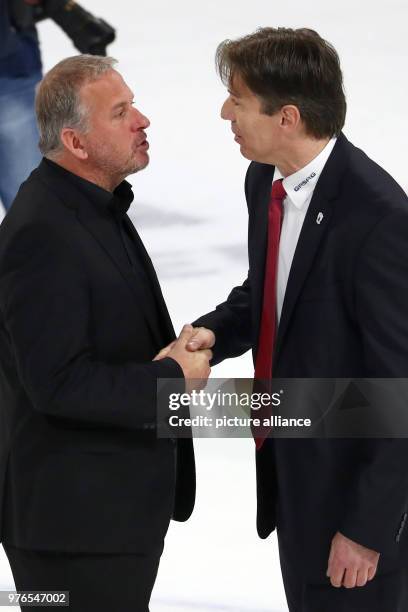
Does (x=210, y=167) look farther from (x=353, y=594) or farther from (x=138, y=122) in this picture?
(x=353, y=594)

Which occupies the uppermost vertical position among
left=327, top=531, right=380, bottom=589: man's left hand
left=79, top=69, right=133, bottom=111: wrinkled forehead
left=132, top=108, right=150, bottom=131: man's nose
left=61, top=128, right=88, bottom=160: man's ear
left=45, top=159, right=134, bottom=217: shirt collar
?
left=79, top=69, right=133, bottom=111: wrinkled forehead

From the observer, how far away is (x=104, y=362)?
2.43 meters

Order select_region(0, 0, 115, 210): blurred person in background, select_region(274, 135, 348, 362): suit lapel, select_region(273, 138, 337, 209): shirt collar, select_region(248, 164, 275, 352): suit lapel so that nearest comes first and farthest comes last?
select_region(274, 135, 348, 362): suit lapel → select_region(273, 138, 337, 209): shirt collar → select_region(248, 164, 275, 352): suit lapel → select_region(0, 0, 115, 210): blurred person in background

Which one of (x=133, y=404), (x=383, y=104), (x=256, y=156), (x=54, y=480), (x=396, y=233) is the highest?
(x=383, y=104)

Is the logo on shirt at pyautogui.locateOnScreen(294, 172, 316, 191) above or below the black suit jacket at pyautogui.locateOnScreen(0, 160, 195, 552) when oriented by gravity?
above

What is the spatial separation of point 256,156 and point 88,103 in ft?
1.21

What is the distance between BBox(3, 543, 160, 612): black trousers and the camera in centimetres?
249

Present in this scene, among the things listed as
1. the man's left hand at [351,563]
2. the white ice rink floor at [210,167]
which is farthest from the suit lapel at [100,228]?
the white ice rink floor at [210,167]

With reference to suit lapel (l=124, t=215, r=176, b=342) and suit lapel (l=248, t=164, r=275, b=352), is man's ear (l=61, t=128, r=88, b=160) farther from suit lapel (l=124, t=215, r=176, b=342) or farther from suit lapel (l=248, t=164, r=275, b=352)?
suit lapel (l=248, t=164, r=275, b=352)

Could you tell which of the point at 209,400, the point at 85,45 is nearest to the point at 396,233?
the point at 209,400

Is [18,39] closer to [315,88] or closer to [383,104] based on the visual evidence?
[383,104]

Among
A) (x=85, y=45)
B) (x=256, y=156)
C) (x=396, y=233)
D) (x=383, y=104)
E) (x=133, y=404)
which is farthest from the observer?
(x=383, y=104)

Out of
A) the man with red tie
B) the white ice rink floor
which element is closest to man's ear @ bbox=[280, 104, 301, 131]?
the man with red tie
